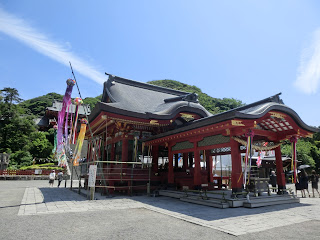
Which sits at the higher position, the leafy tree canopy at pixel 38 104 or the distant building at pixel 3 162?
the leafy tree canopy at pixel 38 104

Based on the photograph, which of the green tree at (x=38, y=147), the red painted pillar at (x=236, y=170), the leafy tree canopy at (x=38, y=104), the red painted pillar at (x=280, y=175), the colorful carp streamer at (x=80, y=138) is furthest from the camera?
the leafy tree canopy at (x=38, y=104)

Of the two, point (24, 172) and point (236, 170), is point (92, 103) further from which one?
point (236, 170)

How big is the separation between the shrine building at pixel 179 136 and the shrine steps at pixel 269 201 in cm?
72

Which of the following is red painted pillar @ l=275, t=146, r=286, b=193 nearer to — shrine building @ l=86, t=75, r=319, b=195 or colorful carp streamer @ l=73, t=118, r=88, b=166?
shrine building @ l=86, t=75, r=319, b=195

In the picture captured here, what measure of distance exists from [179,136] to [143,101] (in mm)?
5361

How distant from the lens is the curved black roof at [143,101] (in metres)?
12.0

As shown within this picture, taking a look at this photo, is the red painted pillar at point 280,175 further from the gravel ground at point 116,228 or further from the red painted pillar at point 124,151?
the red painted pillar at point 124,151

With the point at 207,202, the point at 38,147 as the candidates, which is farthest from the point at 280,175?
the point at 38,147

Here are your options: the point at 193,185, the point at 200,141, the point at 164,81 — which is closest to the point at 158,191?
the point at 193,185

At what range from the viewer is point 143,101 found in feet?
51.7

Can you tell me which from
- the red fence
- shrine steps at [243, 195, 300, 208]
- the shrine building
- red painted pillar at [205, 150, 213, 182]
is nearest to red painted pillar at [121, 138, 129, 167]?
the shrine building

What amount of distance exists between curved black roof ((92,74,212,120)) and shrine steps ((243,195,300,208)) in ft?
19.6

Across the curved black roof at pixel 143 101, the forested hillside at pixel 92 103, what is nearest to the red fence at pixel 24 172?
the curved black roof at pixel 143 101

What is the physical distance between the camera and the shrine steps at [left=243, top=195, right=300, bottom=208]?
315 inches
